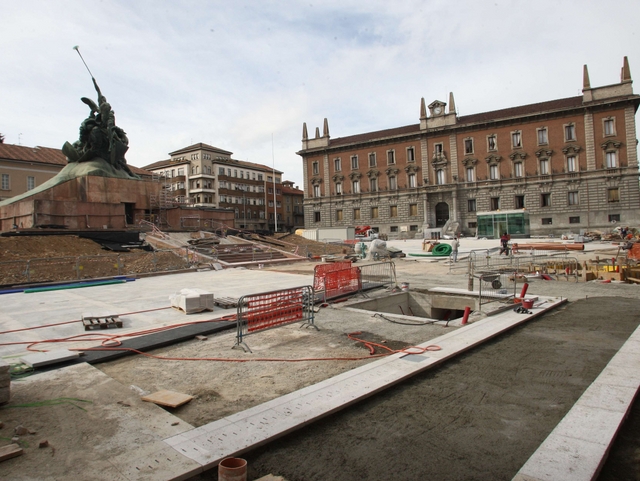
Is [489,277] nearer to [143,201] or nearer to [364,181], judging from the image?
[143,201]

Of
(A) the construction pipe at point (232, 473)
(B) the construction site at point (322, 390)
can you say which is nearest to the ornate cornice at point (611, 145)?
(B) the construction site at point (322, 390)

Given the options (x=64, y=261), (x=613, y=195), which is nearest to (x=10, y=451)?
(x=64, y=261)

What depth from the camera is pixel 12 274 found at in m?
16.7

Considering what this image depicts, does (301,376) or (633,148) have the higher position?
(633,148)

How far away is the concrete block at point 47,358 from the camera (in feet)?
19.1

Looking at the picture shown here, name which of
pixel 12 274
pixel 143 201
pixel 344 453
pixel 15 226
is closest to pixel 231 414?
pixel 344 453

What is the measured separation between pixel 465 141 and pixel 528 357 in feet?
188

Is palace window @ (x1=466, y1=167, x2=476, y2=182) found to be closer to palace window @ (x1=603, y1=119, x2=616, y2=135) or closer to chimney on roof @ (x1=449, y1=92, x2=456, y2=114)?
chimney on roof @ (x1=449, y1=92, x2=456, y2=114)

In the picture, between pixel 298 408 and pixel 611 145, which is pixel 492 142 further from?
pixel 298 408

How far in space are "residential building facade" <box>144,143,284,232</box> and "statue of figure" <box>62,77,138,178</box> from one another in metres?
35.2

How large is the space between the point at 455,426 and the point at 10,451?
3925mm

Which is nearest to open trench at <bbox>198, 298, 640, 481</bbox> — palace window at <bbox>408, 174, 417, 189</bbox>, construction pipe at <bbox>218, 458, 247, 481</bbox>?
construction pipe at <bbox>218, 458, 247, 481</bbox>

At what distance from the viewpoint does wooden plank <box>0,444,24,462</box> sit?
3.38 m

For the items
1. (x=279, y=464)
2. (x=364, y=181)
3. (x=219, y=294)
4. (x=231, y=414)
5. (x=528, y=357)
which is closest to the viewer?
(x=279, y=464)
